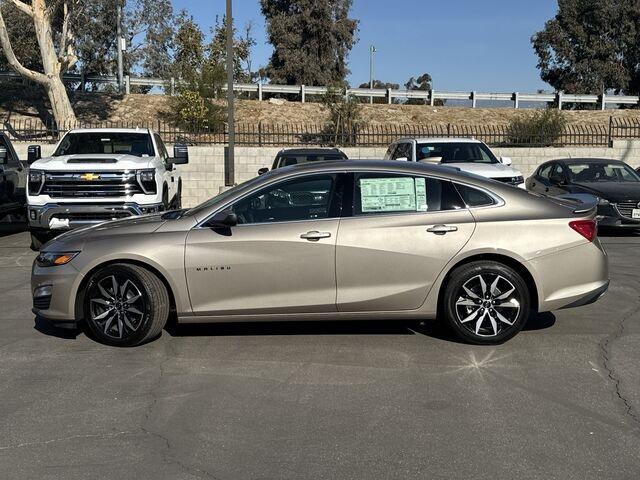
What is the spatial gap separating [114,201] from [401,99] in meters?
30.5

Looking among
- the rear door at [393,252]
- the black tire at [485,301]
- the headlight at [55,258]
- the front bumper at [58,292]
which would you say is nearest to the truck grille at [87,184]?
the headlight at [55,258]

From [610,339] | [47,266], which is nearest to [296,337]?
[47,266]

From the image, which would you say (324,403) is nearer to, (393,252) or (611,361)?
(393,252)

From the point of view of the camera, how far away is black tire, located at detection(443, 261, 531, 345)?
590 centimetres

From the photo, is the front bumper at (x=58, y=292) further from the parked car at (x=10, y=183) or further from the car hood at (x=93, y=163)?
the parked car at (x=10, y=183)

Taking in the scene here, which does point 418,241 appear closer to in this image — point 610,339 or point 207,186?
point 610,339

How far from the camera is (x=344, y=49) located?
161 feet

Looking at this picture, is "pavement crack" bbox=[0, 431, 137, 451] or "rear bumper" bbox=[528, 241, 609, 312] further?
"rear bumper" bbox=[528, 241, 609, 312]

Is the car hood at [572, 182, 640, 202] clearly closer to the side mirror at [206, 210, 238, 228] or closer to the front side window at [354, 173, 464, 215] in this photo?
the front side window at [354, 173, 464, 215]

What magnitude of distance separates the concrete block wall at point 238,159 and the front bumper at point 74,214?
8.96 metres

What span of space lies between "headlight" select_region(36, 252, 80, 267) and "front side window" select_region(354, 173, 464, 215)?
8.20ft

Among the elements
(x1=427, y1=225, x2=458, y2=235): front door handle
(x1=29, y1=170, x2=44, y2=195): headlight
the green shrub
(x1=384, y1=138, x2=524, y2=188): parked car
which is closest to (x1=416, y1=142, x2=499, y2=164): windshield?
(x1=384, y1=138, x2=524, y2=188): parked car

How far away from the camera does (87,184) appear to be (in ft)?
34.6

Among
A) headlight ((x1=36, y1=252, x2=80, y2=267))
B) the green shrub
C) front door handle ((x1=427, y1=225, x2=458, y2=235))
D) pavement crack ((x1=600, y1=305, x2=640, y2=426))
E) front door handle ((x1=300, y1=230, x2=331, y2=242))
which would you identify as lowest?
pavement crack ((x1=600, y1=305, x2=640, y2=426))
